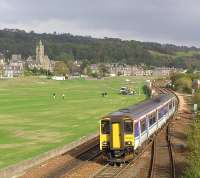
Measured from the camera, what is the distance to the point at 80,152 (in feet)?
114

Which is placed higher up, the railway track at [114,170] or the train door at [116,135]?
the train door at [116,135]

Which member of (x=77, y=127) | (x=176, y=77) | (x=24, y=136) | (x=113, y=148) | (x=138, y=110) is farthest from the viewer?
(x=176, y=77)

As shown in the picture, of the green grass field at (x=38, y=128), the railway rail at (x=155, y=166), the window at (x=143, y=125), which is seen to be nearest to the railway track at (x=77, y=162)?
the railway rail at (x=155, y=166)

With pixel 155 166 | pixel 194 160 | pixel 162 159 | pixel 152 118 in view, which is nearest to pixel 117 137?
pixel 155 166

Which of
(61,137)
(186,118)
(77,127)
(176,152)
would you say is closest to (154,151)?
(176,152)

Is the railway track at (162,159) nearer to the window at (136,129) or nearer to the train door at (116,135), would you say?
the window at (136,129)

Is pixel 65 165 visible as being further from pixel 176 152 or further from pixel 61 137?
pixel 61 137

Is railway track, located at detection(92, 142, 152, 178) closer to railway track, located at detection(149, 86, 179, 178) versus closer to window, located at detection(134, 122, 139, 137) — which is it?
railway track, located at detection(149, 86, 179, 178)

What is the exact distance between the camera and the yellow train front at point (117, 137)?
93.8 feet

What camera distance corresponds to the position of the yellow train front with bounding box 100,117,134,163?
2859cm

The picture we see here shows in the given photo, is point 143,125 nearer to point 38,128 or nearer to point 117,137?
point 117,137

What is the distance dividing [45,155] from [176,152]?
339 inches

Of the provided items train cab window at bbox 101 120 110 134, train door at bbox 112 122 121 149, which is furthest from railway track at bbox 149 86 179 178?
train cab window at bbox 101 120 110 134

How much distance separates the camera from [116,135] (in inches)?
1129
